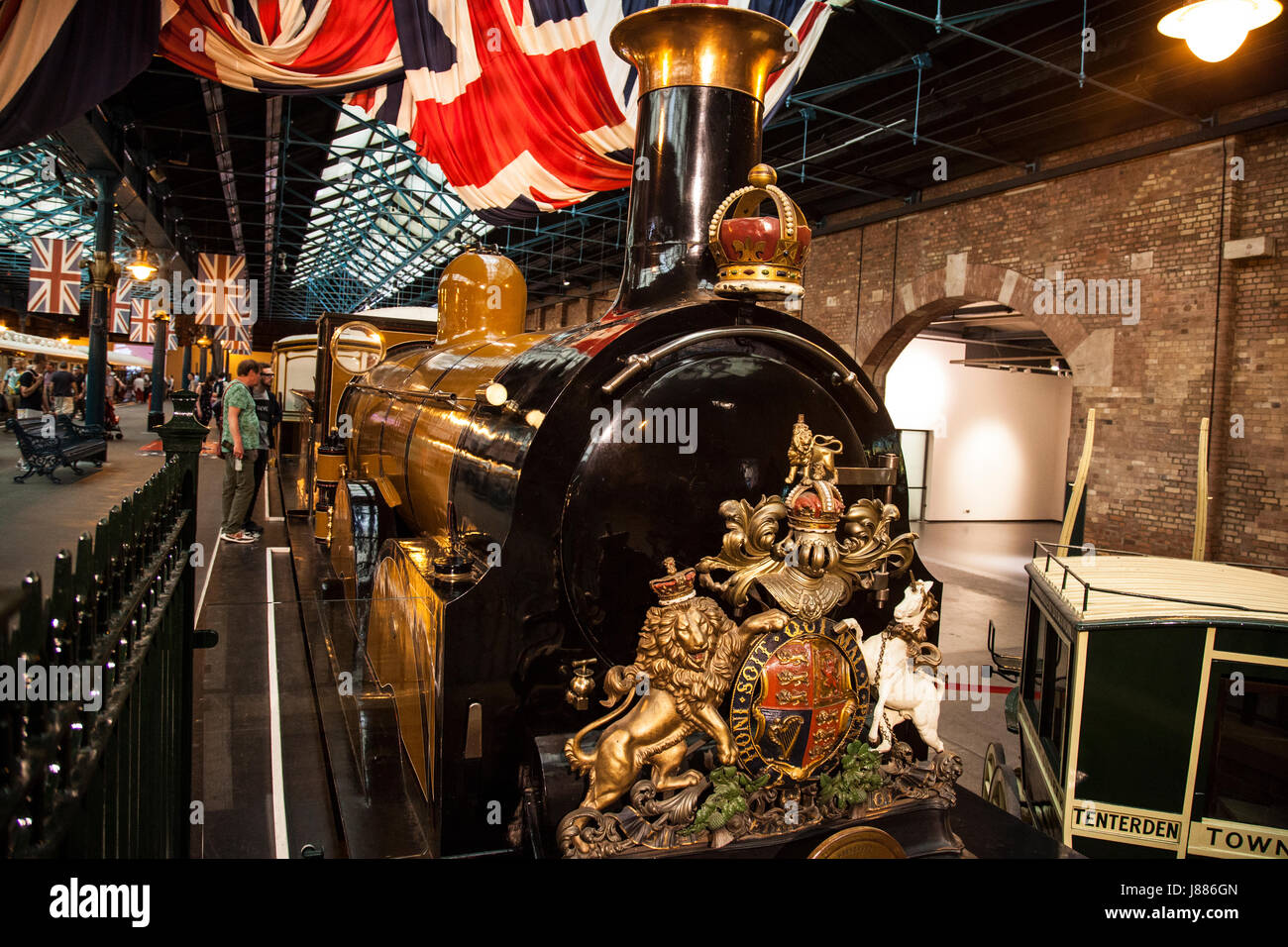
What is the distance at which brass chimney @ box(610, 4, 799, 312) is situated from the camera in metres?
2.89

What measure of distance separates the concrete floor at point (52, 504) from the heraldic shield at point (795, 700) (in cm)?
357

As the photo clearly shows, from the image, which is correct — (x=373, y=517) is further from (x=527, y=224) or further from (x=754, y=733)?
(x=527, y=224)

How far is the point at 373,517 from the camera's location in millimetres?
4074

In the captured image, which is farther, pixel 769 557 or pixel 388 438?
pixel 388 438

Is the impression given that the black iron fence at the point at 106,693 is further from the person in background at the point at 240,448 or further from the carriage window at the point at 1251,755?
the person in background at the point at 240,448

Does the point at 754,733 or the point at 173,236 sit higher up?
the point at 173,236

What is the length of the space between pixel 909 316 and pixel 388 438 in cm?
898

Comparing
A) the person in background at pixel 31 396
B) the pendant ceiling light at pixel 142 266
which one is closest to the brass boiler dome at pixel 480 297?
the pendant ceiling light at pixel 142 266

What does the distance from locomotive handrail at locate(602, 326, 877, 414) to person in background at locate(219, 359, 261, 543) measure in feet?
17.9

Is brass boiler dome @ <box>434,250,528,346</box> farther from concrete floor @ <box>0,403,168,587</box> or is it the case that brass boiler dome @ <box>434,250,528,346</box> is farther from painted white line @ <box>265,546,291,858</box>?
painted white line @ <box>265,546,291,858</box>
